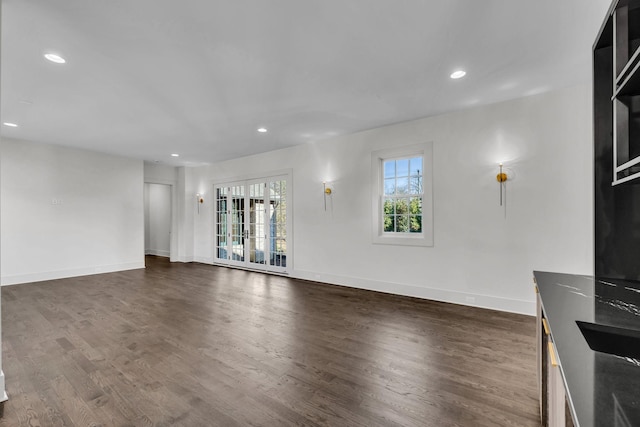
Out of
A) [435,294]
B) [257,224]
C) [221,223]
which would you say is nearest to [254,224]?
[257,224]

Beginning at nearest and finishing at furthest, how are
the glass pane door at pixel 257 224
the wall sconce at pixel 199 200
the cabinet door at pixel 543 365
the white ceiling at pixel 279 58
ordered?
the cabinet door at pixel 543 365, the white ceiling at pixel 279 58, the glass pane door at pixel 257 224, the wall sconce at pixel 199 200

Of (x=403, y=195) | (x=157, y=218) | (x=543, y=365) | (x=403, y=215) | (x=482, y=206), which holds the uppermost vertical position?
(x=403, y=195)

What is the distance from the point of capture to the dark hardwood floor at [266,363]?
1896mm

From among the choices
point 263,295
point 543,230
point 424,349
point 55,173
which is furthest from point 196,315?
point 55,173

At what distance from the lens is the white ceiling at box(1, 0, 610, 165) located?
217cm

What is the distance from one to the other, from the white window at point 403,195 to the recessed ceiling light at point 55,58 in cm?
419

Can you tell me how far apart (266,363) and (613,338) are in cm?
229

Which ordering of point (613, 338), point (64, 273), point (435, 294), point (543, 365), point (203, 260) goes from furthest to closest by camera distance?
point (203, 260) → point (64, 273) → point (435, 294) → point (543, 365) → point (613, 338)

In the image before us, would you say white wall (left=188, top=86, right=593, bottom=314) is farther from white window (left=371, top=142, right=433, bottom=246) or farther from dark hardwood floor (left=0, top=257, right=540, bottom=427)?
dark hardwood floor (left=0, top=257, right=540, bottom=427)

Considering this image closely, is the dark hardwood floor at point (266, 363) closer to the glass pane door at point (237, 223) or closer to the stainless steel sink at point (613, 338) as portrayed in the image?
the stainless steel sink at point (613, 338)

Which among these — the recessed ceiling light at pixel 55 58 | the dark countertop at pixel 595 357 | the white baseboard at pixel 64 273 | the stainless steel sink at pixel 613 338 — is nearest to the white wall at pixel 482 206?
the dark countertop at pixel 595 357

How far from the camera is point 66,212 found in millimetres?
6305

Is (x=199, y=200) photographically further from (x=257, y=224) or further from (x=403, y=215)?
(x=403, y=215)

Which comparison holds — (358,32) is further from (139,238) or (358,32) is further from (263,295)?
(139,238)
